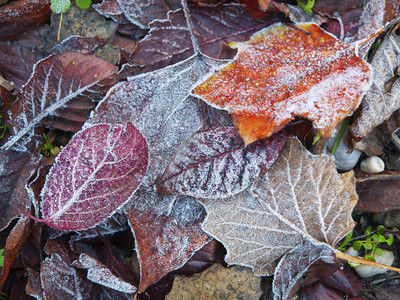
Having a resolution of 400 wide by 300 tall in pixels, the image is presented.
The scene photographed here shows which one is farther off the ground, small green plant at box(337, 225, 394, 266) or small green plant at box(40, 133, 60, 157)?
small green plant at box(40, 133, 60, 157)

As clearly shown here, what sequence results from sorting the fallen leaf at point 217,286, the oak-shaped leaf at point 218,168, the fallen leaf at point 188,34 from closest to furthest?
the oak-shaped leaf at point 218,168
the fallen leaf at point 217,286
the fallen leaf at point 188,34

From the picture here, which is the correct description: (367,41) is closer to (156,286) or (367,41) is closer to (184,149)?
(184,149)

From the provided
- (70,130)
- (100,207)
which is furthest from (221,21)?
(100,207)

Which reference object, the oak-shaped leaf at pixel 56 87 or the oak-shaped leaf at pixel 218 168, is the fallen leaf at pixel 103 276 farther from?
the oak-shaped leaf at pixel 56 87

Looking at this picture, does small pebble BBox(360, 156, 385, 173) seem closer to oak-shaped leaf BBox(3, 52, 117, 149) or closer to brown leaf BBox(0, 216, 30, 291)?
oak-shaped leaf BBox(3, 52, 117, 149)

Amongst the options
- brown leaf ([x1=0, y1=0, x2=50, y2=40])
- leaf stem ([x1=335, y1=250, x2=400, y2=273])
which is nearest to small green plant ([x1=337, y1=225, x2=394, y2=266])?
leaf stem ([x1=335, y1=250, x2=400, y2=273])

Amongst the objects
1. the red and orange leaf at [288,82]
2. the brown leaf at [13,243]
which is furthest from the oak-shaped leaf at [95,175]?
the red and orange leaf at [288,82]

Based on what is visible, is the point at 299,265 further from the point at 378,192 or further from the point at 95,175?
the point at 95,175
